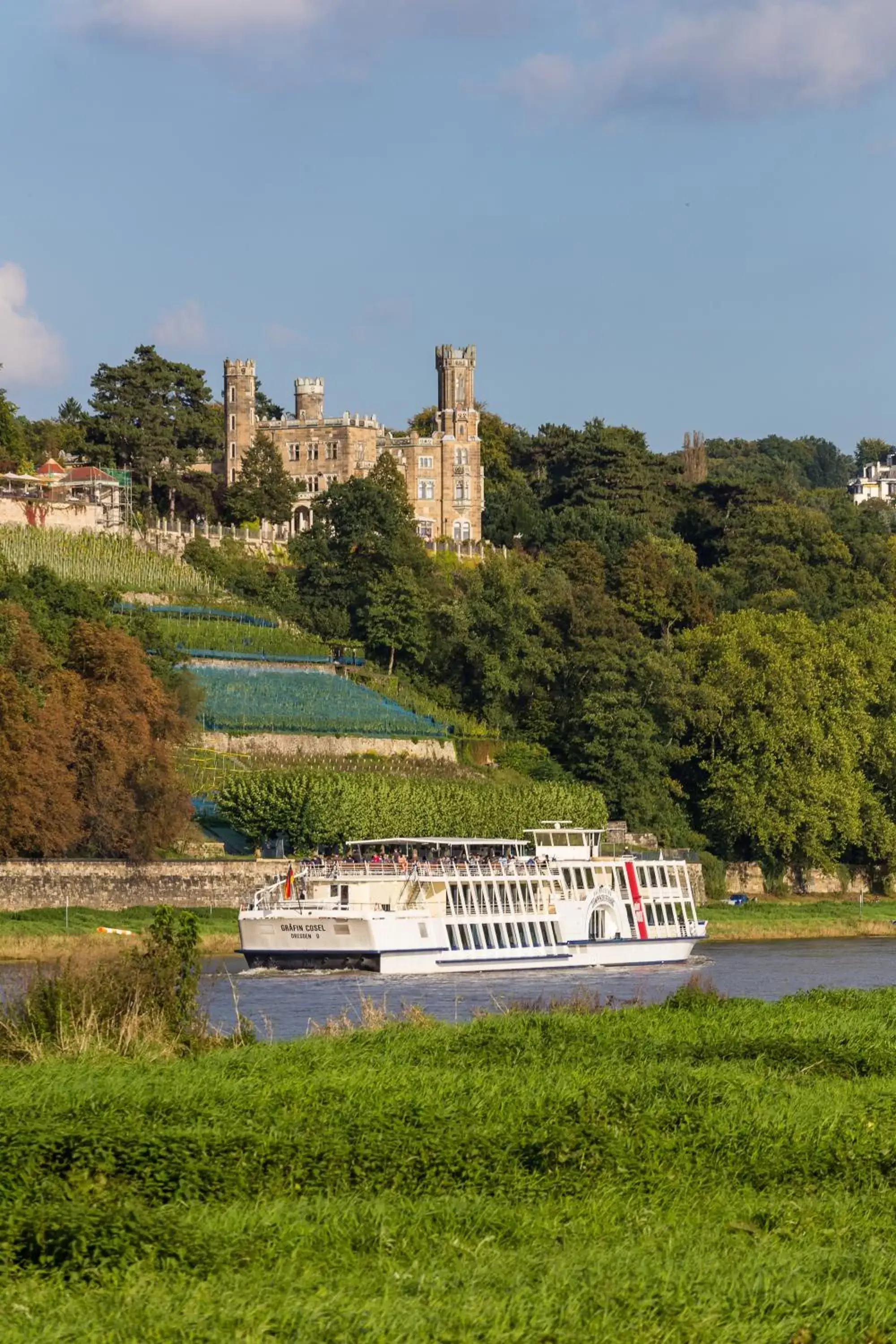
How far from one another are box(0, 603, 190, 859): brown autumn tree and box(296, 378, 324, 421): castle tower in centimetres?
5833

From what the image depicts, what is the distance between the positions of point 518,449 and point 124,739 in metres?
72.3

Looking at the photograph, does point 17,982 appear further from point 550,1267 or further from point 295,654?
point 295,654

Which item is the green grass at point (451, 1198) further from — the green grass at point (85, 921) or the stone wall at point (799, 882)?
the stone wall at point (799, 882)

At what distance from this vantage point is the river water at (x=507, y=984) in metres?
38.5

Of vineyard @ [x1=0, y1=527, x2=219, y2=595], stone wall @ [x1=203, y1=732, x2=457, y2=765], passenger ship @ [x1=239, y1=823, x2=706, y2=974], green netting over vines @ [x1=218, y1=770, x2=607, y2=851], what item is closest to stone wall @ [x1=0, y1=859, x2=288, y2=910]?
green netting over vines @ [x1=218, y1=770, x2=607, y2=851]

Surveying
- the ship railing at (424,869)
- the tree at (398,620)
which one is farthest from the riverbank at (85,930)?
the tree at (398,620)

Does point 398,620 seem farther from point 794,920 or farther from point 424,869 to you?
point 424,869

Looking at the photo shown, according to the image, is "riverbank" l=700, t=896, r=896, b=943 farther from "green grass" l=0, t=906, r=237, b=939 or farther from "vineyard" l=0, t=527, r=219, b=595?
"vineyard" l=0, t=527, r=219, b=595

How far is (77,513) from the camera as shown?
98.1 metres

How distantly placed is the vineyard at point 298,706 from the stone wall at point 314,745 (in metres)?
0.45

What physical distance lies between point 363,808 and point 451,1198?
5374cm

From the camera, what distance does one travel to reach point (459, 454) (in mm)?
121812

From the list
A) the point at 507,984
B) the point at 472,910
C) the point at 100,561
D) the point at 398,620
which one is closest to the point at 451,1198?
the point at 507,984

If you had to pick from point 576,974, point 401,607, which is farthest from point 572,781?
point 576,974
